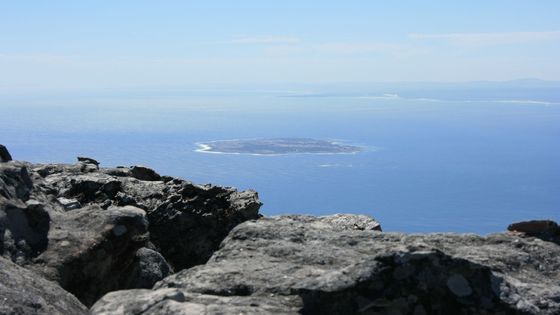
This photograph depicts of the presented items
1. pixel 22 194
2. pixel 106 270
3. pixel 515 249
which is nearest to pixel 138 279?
pixel 106 270

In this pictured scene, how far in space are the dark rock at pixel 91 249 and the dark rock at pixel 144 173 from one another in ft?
31.5

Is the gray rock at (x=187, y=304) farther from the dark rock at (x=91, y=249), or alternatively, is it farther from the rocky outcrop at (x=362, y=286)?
the dark rock at (x=91, y=249)

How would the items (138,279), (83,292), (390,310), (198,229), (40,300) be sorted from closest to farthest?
(390,310)
(40,300)
(83,292)
(138,279)
(198,229)

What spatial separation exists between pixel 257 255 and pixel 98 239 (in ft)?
15.3

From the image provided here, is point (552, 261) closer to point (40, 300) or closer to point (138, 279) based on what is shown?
point (40, 300)

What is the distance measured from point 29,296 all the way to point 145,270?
625cm

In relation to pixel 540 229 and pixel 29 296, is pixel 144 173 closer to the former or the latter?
A: pixel 29 296

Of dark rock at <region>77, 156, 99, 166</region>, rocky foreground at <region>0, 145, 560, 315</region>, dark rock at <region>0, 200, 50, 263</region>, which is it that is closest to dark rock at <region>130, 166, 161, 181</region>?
dark rock at <region>77, 156, 99, 166</region>

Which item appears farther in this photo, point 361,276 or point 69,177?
point 69,177

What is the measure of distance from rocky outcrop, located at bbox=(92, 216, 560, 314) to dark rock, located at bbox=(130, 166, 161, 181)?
587 inches

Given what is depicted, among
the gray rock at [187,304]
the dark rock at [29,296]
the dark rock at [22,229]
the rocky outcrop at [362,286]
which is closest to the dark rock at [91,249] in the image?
the dark rock at [22,229]

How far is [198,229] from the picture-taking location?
18.6 meters

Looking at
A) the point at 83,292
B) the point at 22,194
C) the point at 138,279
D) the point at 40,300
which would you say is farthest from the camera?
the point at 138,279

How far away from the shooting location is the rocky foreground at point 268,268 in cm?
613
